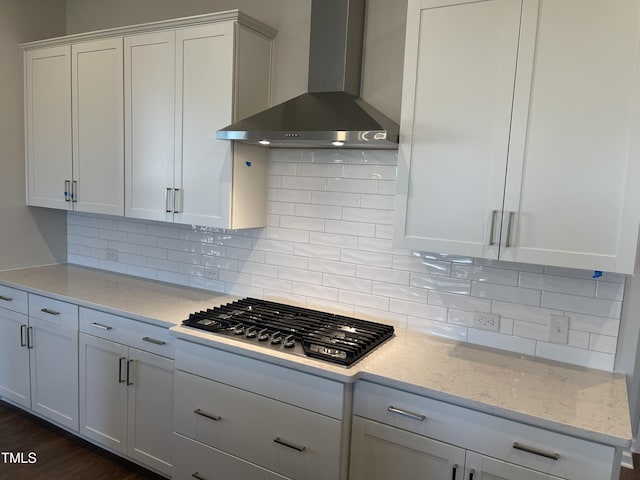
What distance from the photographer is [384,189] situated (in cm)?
253

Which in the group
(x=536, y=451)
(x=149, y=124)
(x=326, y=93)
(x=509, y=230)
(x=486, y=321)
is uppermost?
(x=326, y=93)

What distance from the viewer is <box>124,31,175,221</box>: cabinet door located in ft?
9.14

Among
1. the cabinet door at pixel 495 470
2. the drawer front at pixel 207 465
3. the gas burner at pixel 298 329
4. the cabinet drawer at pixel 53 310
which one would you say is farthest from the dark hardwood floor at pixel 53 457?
the cabinet door at pixel 495 470

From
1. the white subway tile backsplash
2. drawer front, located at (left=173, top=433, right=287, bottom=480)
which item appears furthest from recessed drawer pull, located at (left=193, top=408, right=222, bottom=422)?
the white subway tile backsplash

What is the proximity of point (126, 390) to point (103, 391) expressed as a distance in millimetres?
197

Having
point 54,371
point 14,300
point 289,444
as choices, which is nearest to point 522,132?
point 289,444

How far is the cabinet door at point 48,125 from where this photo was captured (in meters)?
3.24

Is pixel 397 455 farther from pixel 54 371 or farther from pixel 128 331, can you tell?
pixel 54 371

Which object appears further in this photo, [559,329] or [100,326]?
[100,326]

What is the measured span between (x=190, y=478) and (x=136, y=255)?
167cm

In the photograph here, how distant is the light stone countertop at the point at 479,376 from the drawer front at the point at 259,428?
21cm

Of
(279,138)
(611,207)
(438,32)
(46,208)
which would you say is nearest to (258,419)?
(279,138)

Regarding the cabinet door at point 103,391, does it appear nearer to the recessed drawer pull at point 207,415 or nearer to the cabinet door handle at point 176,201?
the recessed drawer pull at point 207,415

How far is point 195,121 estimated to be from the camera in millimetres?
2707
